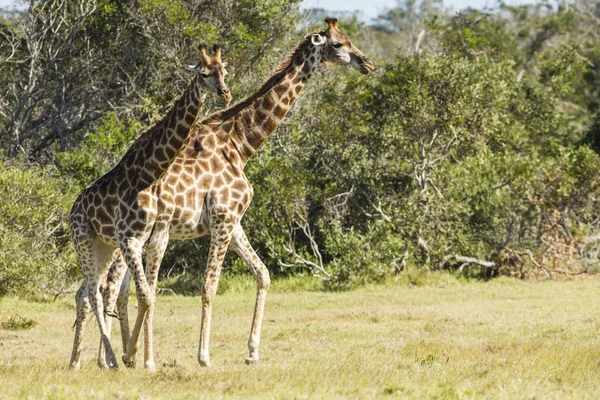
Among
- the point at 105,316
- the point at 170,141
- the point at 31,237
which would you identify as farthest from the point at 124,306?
the point at 31,237

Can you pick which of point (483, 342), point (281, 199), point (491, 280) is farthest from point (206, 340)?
point (491, 280)

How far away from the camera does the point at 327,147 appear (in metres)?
21.2

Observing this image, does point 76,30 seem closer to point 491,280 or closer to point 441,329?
point 491,280

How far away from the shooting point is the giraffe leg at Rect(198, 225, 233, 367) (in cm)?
928

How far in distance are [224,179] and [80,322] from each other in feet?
6.83

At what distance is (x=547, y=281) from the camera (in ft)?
66.2

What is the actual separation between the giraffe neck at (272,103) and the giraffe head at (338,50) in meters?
0.11

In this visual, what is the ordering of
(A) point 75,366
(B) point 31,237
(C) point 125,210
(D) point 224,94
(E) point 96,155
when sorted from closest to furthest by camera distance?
(D) point 224,94 < (C) point 125,210 < (A) point 75,366 < (B) point 31,237 < (E) point 96,155

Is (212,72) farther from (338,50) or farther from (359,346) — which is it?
(359,346)

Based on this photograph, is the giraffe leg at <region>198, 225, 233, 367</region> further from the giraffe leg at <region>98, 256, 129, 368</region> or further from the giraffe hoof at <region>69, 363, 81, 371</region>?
the giraffe hoof at <region>69, 363, 81, 371</region>

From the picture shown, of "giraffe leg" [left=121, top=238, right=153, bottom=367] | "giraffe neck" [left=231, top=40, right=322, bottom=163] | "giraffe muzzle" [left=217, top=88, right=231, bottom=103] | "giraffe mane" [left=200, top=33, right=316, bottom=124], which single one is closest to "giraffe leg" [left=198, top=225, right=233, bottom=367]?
"giraffe leg" [left=121, top=238, right=153, bottom=367]

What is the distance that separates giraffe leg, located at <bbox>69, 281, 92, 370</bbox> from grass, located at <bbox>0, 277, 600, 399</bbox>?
0.13m

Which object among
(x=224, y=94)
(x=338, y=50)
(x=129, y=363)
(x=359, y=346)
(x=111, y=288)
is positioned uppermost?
(x=338, y=50)

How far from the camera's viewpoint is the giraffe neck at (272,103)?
9.95 metres
